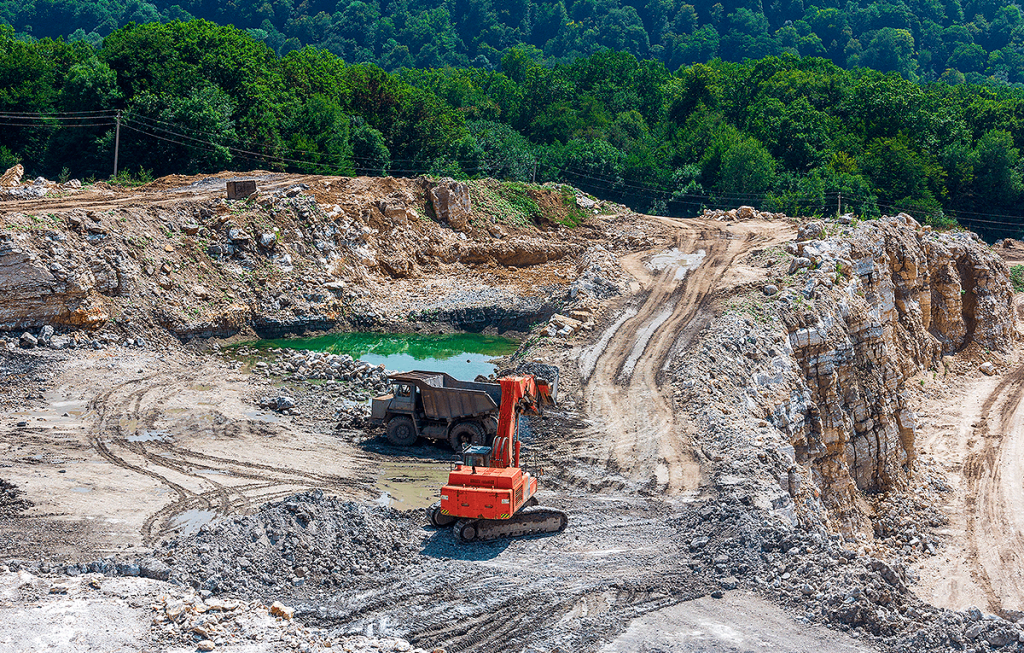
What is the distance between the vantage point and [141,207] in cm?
3484

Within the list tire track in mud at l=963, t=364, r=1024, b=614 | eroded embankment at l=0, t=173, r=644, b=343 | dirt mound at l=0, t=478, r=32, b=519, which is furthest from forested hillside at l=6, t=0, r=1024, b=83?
dirt mound at l=0, t=478, r=32, b=519

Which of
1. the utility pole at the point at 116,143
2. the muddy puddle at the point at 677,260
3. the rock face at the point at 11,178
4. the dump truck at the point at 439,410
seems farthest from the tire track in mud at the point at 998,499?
the utility pole at the point at 116,143

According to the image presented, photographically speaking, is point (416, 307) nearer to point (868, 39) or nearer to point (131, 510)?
point (131, 510)

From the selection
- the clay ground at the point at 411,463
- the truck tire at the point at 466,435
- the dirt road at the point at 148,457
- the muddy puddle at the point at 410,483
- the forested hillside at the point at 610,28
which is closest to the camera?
the clay ground at the point at 411,463

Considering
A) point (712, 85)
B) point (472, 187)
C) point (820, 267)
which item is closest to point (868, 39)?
point (712, 85)

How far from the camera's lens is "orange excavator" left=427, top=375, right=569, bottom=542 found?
17344 millimetres

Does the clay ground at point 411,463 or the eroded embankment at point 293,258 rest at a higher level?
the eroded embankment at point 293,258

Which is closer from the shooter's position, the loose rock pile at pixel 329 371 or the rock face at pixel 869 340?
the loose rock pile at pixel 329 371

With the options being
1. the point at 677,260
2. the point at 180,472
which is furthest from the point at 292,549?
Answer: the point at 677,260

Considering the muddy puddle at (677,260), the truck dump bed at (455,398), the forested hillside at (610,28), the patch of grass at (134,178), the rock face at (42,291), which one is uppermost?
the forested hillside at (610,28)

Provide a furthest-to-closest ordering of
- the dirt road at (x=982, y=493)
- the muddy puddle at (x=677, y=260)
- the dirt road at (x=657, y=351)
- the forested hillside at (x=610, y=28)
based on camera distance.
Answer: the forested hillside at (x=610, y=28) < the muddy puddle at (x=677, y=260) < the dirt road at (x=982, y=493) < the dirt road at (x=657, y=351)

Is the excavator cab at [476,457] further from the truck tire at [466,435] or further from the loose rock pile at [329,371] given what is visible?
the loose rock pile at [329,371]

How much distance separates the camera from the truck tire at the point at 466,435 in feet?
74.4

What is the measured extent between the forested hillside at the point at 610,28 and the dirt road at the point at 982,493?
81299 mm
